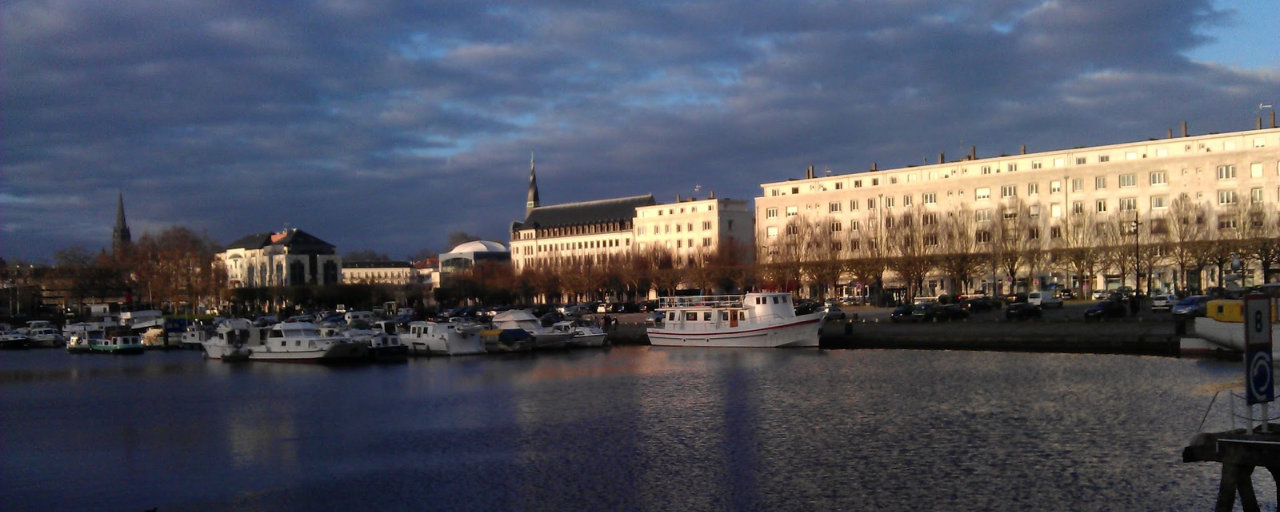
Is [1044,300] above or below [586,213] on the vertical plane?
below

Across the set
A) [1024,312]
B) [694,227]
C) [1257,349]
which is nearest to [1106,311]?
[1024,312]

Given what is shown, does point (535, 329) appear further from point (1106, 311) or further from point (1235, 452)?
point (1235, 452)

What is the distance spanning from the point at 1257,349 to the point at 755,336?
46386 mm

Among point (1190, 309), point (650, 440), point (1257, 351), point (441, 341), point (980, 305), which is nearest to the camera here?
point (1257, 351)

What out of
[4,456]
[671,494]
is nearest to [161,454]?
[4,456]

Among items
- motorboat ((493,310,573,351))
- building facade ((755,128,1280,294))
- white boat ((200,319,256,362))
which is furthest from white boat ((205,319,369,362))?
building facade ((755,128,1280,294))

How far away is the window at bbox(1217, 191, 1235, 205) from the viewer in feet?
286

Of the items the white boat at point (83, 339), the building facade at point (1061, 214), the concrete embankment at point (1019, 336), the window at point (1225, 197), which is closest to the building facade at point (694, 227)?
the building facade at point (1061, 214)

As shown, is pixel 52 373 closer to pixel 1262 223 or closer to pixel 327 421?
pixel 327 421

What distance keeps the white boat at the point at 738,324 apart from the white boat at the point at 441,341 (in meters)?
11.5

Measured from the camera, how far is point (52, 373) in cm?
6222

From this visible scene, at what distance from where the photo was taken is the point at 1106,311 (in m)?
59.1

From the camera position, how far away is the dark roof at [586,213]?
545 feet

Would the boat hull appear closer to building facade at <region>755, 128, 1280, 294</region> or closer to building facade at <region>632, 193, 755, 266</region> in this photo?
building facade at <region>755, 128, 1280, 294</region>
